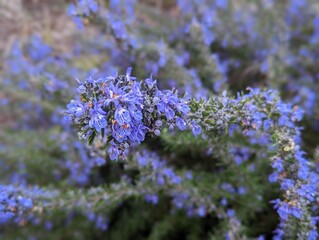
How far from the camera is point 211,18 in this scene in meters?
3.41

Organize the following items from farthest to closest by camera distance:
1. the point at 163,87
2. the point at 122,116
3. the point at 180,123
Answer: the point at 163,87
the point at 180,123
the point at 122,116

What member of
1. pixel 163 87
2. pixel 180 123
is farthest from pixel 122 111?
pixel 163 87

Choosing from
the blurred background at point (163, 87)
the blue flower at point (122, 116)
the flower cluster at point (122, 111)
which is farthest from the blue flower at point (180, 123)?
the blurred background at point (163, 87)

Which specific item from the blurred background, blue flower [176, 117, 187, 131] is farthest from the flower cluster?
the blurred background

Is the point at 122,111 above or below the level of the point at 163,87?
below

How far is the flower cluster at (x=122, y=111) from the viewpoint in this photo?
145cm

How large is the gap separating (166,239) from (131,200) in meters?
0.40

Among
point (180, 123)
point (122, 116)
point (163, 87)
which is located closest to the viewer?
point (122, 116)

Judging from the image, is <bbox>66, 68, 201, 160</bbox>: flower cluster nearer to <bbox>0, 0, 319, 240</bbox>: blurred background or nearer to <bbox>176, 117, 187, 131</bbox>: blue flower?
<bbox>176, 117, 187, 131</bbox>: blue flower

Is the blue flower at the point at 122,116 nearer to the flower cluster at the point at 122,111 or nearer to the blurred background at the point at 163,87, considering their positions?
the flower cluster at the point at 122,111

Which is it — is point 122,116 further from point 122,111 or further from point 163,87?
point 163,87

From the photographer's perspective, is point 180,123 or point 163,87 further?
point 163,87

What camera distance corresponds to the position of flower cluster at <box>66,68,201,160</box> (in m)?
1.45

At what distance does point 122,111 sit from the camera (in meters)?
1.43
